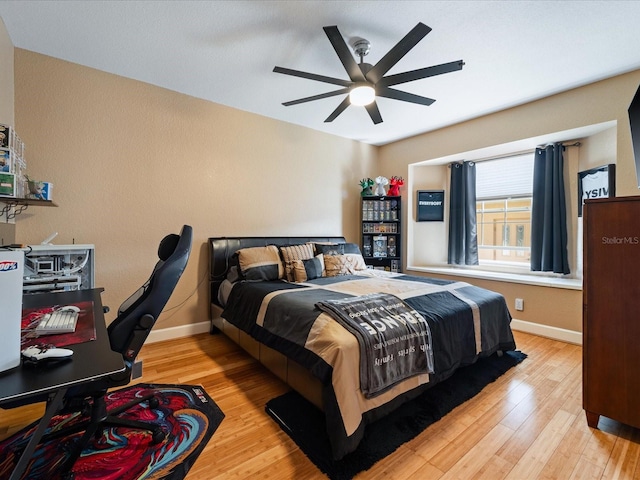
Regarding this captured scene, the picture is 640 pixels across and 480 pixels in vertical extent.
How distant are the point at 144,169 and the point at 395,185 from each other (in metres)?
3.40

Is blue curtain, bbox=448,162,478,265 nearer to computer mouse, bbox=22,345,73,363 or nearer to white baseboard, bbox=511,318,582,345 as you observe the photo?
white baseboard, bbox=511,318,582,345

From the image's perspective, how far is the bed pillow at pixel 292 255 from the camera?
315 cm

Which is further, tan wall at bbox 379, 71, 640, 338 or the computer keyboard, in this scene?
tan wall at bbox 379, 71, 640, 338

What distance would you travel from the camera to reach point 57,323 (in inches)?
47.8

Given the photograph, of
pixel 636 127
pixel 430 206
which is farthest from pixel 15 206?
pixel 430 206

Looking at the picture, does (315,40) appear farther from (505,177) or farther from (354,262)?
(505,177)

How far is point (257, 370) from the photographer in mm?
2432

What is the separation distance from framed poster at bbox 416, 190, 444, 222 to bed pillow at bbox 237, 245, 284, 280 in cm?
265

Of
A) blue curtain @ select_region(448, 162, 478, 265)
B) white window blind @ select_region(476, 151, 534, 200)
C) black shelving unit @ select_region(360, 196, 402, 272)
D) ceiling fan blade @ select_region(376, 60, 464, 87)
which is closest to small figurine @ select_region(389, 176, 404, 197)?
black shelving unit @ select_region(360, 196, 402, 272)

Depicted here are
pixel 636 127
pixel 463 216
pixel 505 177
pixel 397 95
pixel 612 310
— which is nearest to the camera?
pixel 612 310

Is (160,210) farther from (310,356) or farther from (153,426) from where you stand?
(310,356)

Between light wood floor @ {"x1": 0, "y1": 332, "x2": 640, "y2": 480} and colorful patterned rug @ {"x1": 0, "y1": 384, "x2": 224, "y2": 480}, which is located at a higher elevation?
colorful patterned rug @ {"x1": 0, "y1": 384, "x2": 224, "y2": 480}

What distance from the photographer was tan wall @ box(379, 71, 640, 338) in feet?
8.89

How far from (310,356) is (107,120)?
2.89 metres
